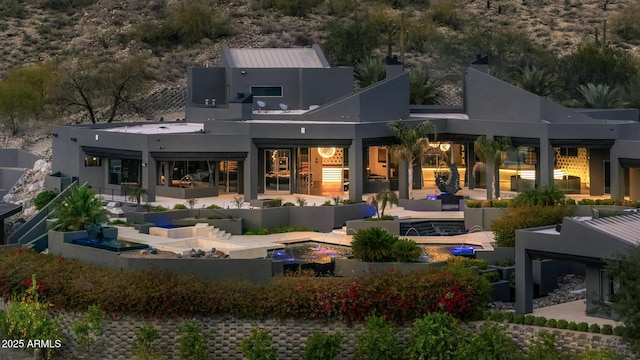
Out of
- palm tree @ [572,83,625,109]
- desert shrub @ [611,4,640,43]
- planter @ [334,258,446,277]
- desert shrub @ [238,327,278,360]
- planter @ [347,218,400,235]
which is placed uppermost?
desert shrub @ [611,4,640,43]

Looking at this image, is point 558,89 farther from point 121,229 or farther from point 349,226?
point 121,229

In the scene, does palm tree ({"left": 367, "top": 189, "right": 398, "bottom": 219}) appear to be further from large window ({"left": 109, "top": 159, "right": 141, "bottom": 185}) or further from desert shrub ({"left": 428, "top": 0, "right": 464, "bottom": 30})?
desert shrub ({"left": 428, "top": 0, "right": 464, "bottom": 30})

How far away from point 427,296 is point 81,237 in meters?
12.4

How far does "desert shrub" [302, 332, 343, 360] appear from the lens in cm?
3170

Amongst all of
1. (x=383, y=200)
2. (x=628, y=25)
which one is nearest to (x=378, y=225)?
(x=383, y=200)

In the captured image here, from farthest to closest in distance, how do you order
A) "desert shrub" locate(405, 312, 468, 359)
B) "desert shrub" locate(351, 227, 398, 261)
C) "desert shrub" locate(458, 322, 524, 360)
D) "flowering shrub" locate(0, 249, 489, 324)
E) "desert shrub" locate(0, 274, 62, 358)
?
"desert shrub" locate(351, 227, 398, 261) → "desert shrub" locate(0, 274, 62, 358) → "flowering shrub" locate(0, 249, 489, 324) → "desert shrub" locate(405, 312, 468, 359) → "desert shrub" locate(458, 322, 524, 360)

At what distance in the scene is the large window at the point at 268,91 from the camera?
58.2 metres

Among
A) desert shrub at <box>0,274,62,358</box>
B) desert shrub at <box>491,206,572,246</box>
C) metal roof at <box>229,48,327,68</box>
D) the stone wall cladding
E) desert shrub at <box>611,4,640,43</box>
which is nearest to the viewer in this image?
the stone wall cladding

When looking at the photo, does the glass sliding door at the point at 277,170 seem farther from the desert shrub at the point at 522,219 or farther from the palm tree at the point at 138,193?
the desert shrub at the point at 522,219

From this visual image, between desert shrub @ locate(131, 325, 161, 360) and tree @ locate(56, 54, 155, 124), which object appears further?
tree @ locate(56, 54, 155, 124)

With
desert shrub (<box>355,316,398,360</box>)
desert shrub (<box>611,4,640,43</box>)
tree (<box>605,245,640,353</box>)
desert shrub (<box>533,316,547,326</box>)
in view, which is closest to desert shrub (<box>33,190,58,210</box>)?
desert shrub (<box>355,316,398,360</box>)

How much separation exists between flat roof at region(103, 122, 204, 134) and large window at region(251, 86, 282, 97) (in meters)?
3.14

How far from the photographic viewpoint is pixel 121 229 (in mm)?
41688

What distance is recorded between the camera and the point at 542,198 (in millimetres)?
41938
